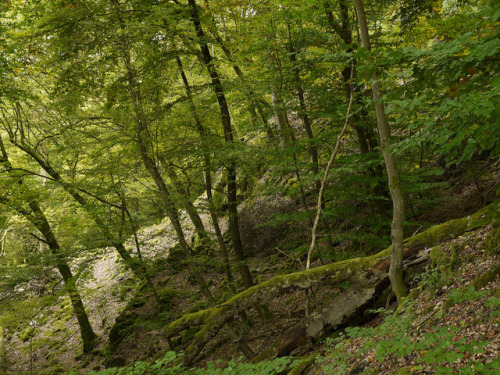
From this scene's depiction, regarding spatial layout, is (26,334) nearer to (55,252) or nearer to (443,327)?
(55,252)

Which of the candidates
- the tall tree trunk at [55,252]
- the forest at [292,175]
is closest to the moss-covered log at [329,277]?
the forest at [292,175]

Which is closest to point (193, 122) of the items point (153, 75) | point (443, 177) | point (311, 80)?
point (153, 75)

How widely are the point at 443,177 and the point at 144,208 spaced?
914 centimetres

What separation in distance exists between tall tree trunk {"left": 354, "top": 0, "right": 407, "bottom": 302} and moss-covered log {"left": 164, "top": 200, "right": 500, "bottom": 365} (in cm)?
50

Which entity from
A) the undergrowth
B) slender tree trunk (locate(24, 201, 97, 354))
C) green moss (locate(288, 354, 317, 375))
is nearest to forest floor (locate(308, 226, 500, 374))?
the undergrowth

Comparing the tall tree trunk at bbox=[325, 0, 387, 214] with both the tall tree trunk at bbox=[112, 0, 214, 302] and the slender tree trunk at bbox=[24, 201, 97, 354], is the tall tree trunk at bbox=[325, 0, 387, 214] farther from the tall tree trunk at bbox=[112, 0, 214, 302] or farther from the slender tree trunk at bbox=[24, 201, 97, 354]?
the slender tree trunk at bbox=[24, 201, 97, 354]

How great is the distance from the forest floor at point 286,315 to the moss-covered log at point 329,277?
380 mm

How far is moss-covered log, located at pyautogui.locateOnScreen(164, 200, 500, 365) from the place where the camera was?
5.88 m

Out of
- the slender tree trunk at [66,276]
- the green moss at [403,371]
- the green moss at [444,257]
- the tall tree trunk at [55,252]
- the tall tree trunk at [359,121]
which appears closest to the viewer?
the green moss at [403,371]

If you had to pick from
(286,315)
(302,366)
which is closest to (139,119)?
(286,315)

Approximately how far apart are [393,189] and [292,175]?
23.1ft

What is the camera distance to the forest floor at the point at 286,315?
3.63 metres

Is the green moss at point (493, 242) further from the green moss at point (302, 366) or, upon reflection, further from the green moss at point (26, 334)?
the green moss at point (26, 334)

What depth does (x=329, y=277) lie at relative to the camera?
6.22 meters
